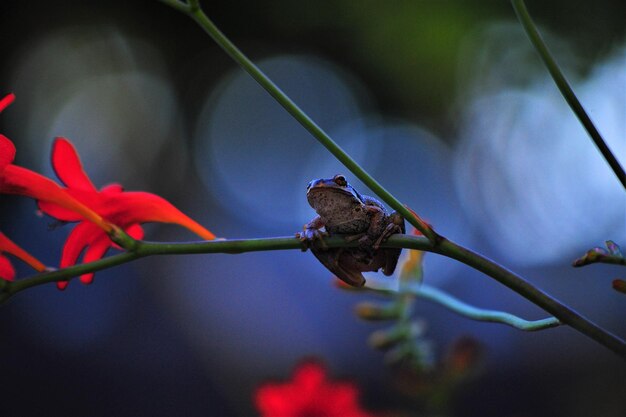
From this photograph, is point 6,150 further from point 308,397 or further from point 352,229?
point 308,397

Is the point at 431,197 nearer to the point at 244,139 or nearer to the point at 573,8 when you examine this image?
the point at 244,139

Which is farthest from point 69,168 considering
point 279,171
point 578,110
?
point 279,171

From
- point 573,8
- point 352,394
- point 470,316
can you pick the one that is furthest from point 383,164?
point 470,316

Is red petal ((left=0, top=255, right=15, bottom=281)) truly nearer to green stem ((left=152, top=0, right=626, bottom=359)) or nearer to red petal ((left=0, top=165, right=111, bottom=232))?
red petal ((left=0, top=165, right=111, bottom=232))

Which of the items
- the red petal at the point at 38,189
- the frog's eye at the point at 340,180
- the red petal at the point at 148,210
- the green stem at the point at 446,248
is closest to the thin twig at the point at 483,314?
the green stem at the point at 446,248

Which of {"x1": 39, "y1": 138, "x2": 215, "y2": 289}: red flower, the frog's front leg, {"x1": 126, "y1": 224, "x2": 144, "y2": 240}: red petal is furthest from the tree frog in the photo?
{"x1": 126, "y1": 224, "x2": 144, "y2": 240}: red petal

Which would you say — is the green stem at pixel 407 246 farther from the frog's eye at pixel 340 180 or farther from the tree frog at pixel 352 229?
the frog's eye at pixel 340 180

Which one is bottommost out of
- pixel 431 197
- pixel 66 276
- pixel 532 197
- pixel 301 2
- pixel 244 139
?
pixel 66 276
